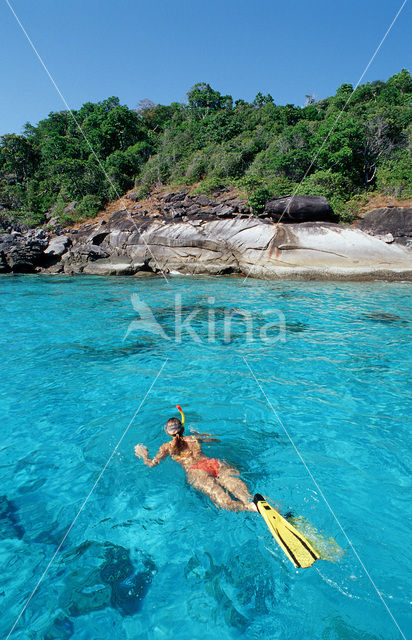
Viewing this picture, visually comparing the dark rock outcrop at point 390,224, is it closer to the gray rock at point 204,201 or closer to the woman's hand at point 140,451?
the gray rock at point 204,201

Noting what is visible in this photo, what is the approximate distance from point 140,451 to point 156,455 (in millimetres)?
250

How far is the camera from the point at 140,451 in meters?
3.81

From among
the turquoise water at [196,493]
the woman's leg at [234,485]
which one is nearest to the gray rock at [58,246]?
the turquoise water at [196,493]

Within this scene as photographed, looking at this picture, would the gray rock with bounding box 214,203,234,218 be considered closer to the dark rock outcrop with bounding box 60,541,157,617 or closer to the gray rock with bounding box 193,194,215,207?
the gray rock with bounding box 193,194,215,207

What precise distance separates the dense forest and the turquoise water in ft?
53.6

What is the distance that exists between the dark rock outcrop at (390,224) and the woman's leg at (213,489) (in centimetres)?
1737

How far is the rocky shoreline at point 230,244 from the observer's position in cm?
1608

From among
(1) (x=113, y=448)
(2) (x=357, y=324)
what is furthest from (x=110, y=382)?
(2) (x=357, y=324)

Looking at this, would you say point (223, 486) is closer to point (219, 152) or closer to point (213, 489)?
point (213, 489)

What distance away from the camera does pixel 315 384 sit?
18.3ft

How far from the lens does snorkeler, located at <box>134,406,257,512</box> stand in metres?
3.09

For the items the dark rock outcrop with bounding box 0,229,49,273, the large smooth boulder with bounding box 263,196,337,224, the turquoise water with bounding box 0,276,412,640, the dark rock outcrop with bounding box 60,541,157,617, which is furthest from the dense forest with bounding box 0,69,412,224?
the dark rock outcrop with bounding box 60,541,157,617

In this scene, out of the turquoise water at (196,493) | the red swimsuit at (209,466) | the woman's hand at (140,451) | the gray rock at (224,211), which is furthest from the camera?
the gray rock at (224,211)

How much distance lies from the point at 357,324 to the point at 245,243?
10825 mm
